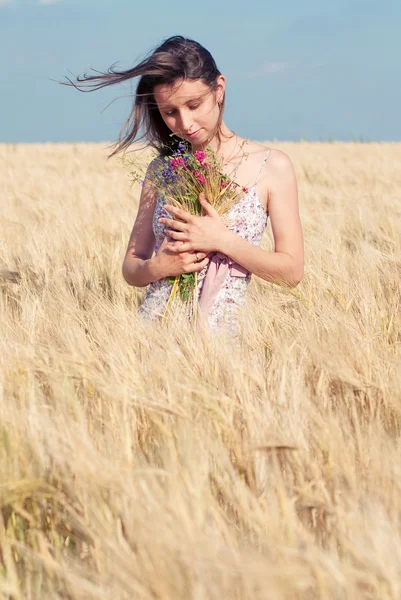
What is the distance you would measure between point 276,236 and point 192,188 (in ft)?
1.02

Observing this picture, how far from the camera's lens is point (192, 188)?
6.02 feet

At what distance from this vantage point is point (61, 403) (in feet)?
4.06

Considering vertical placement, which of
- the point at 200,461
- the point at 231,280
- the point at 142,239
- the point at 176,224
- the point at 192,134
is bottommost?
the point at 200,461

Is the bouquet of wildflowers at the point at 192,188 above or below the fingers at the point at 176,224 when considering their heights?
above

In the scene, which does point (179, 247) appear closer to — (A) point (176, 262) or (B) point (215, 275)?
(A) point (176, 262)

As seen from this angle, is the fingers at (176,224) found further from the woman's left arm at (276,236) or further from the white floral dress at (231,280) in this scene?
the white floral dress at (231,280)

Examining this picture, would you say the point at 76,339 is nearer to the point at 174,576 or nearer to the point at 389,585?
the point at 174,576

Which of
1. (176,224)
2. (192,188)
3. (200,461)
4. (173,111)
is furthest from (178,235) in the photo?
(200,461)

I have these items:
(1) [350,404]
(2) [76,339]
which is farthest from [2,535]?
(1) [350,404]

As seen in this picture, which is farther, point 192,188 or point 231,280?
point 231,280

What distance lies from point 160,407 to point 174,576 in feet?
1.42

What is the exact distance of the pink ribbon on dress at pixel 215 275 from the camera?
193 centimetres

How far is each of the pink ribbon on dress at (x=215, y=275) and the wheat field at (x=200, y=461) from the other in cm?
12

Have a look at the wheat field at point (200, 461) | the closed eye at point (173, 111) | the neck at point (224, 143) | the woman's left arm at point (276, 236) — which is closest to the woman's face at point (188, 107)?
the closed eye at point (173, 111)
